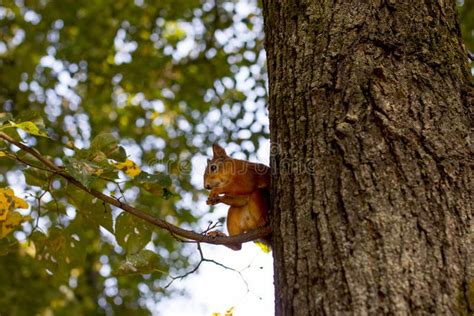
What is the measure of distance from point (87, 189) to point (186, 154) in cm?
386

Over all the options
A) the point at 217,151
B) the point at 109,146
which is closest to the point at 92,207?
the point at 109,146

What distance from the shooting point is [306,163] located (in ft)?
5.78

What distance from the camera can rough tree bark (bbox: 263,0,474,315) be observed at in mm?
1478

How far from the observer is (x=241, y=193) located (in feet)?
8.35

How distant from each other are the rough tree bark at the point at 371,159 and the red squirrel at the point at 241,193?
56 cm

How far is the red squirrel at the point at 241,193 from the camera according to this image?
2.46m

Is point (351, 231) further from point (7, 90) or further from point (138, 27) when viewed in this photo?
point (7, 90)

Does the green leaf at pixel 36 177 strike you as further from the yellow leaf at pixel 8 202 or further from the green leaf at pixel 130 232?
the green leaf at pixel 130 232

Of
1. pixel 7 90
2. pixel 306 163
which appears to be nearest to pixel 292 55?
pixel 306 163

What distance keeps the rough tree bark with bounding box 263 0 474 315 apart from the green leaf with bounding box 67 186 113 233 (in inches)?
40.2

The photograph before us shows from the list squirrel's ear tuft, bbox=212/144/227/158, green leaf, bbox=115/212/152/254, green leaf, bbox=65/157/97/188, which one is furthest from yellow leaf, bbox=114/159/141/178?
squirrel's ear tuft, bbox=212/144/227/158

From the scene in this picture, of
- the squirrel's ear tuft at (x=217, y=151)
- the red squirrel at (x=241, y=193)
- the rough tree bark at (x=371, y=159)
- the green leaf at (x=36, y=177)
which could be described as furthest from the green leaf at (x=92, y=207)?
the rough tree bark at (x=371, y=159)

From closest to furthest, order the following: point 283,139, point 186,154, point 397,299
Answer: point 397,299, point 283,139, point 186,154

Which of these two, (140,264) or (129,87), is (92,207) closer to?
(140,264)
